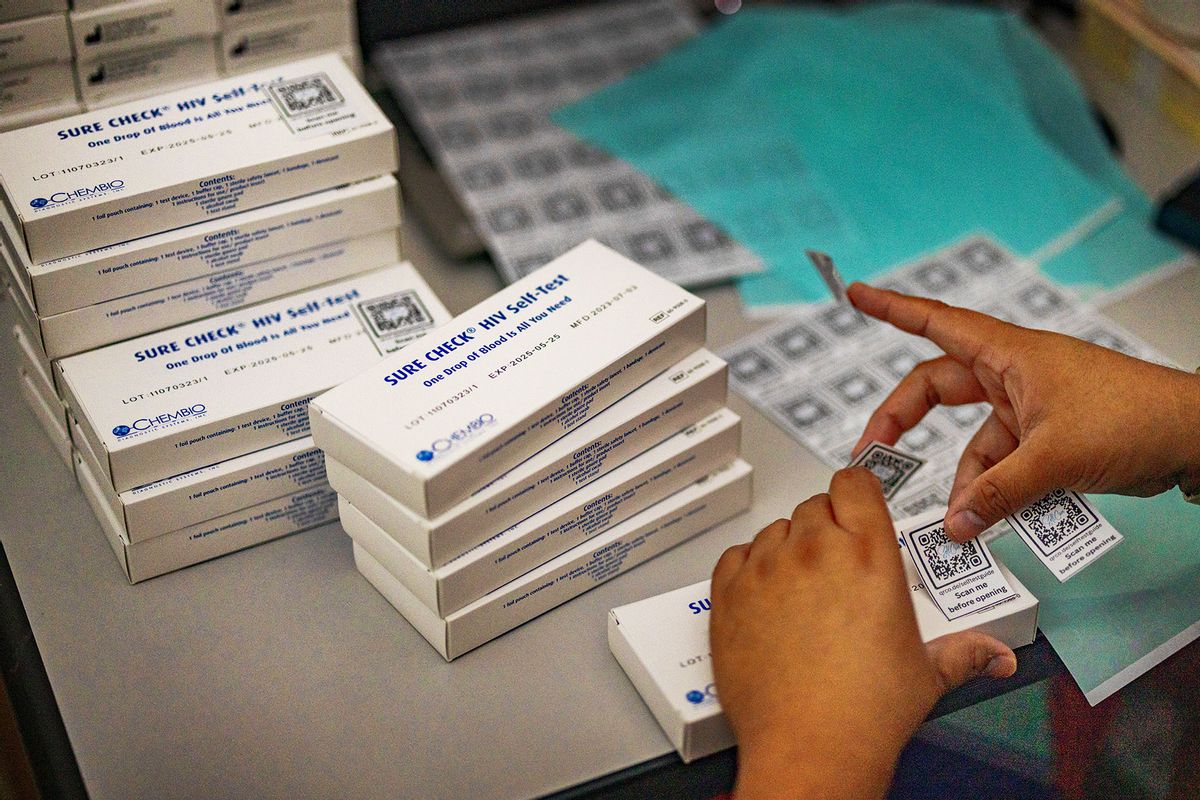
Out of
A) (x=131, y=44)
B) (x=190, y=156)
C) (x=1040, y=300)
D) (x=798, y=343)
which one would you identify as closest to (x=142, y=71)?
(x=131, y=44)

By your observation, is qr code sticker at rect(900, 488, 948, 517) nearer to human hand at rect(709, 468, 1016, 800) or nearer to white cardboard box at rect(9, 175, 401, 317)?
human hand at rect(709, 468, 1016, 800)

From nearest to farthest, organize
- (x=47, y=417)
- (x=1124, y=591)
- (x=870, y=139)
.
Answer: (x=1124, y=591), (x=47, y=417), (x=870, y=139)

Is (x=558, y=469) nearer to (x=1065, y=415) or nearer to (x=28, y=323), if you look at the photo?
(x=1065, y=415)

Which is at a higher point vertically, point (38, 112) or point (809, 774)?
point (38, 112)

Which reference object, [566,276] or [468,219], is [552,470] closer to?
[566,276]

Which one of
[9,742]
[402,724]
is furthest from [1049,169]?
[9,742]

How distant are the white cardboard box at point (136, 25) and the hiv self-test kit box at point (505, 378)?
45 centimetres

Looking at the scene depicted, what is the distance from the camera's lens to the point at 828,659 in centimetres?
79

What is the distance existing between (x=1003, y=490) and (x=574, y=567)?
0.33m

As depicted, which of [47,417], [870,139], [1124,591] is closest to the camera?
[1124,591]

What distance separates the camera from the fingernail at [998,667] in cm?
87

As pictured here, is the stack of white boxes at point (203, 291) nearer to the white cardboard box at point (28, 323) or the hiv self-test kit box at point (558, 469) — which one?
the white cardboard box at point (28, 323)

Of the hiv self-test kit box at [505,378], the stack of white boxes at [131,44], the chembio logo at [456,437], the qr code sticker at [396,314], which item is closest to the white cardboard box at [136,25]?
the stack of white boxes at [131,44]

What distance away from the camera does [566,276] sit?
38.8 inches
